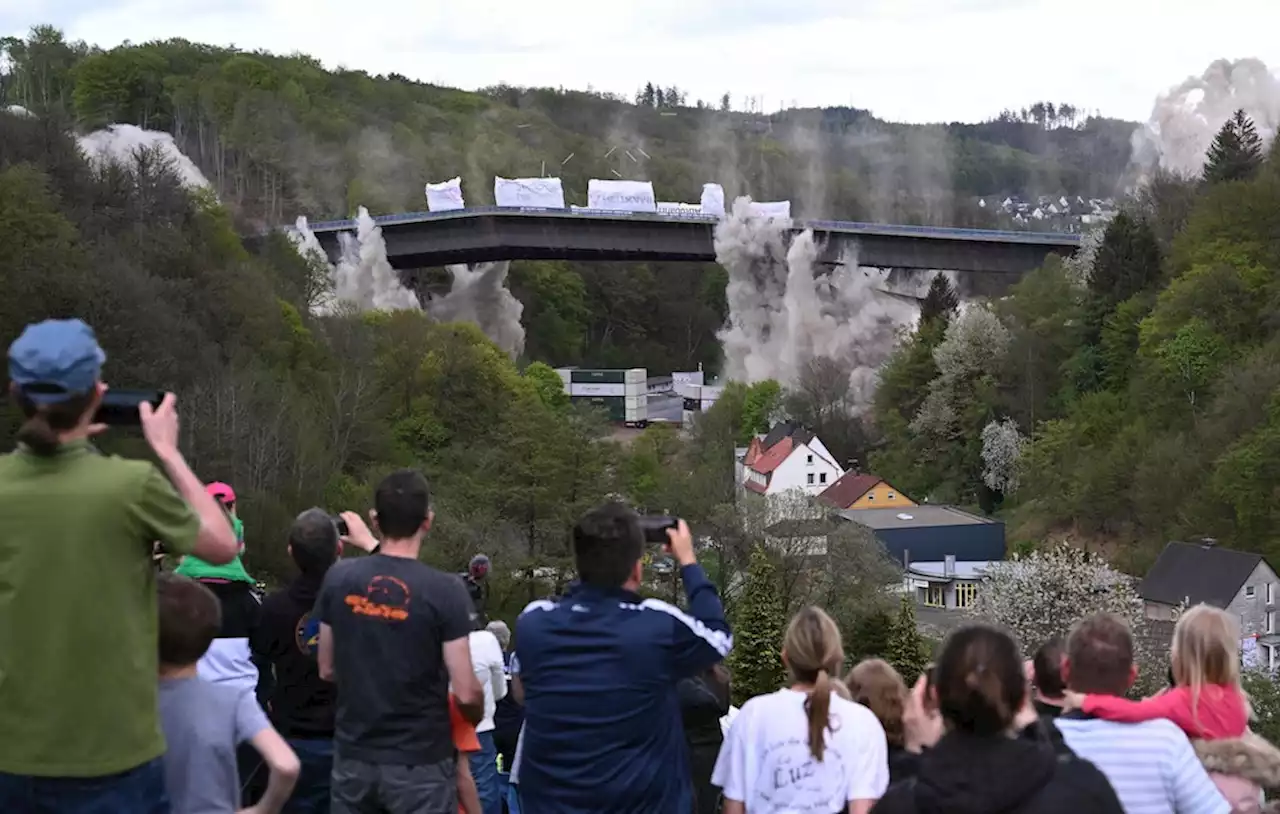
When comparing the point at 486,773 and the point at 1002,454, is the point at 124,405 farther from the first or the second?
the point at 1002,454

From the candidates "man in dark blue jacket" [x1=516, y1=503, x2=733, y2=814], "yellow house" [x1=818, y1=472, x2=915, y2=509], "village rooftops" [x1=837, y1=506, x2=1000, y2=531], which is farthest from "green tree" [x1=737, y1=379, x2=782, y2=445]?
"man in dark blue jacket" [x1=516, y1=503, x2=733, y2=814]

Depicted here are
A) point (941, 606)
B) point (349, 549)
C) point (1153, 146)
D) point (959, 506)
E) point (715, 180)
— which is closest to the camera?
point (349, 549)

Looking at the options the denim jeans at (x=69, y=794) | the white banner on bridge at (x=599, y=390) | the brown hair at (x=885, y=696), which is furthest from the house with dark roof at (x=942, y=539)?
the denim jeans at (x=69, y=794)

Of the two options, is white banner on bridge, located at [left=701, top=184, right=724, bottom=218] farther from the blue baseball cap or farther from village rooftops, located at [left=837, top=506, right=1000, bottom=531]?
the blue baseball cap

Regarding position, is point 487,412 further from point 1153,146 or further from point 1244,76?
point 1153,146

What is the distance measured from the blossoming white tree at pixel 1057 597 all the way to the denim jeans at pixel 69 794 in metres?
30.5

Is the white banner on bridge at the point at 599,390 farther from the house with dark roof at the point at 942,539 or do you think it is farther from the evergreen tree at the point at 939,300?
the house with dark roof at the point at 942,539

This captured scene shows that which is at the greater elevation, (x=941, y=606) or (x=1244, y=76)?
(x=1244, y=76)

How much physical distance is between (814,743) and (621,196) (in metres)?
63.1

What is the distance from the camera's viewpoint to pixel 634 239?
66.9 m

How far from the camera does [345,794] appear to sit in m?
4.79

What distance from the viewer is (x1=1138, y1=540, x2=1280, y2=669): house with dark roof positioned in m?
33.4

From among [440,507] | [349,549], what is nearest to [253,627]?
[349,549]

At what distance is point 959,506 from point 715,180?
188 feet
